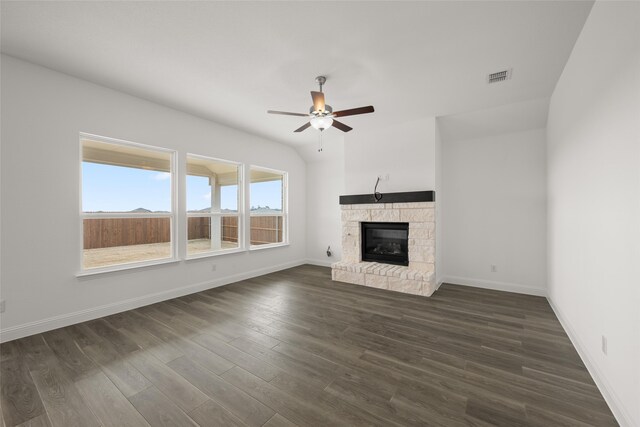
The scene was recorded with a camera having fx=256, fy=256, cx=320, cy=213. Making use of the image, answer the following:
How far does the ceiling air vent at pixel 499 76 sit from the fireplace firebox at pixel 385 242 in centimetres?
239

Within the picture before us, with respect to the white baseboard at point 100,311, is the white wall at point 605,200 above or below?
above

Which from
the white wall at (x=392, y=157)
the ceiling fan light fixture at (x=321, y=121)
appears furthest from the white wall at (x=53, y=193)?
the white wall at (x=392, y=157)

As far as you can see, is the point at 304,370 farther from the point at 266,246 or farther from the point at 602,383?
the point at 266,246

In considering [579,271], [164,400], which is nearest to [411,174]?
[579,271]

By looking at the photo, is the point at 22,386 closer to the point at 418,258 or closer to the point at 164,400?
the point at 164,400

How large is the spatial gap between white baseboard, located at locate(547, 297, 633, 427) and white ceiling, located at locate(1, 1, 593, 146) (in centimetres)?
283

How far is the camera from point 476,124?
4.25 meters

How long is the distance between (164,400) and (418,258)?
3815 mm

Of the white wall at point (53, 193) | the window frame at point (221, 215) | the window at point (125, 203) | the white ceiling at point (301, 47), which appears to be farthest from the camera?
the window frame at point (221, 215)

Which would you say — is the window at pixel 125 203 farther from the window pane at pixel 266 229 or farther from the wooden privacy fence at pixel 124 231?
the window pane at pixel 266 229

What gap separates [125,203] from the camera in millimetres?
3623

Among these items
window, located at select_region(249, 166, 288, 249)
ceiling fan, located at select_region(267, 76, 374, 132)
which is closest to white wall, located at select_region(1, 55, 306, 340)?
window, located at select_region(249, 166, 288, 249)

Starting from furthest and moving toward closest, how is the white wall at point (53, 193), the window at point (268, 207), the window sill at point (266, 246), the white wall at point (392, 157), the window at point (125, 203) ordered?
the window at point (268, 207), the window sill at point (266, 246), the white wall at point (392, 157), the window at point (125, 203), the white wall at point (53, 193)

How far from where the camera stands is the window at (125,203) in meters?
3.33
